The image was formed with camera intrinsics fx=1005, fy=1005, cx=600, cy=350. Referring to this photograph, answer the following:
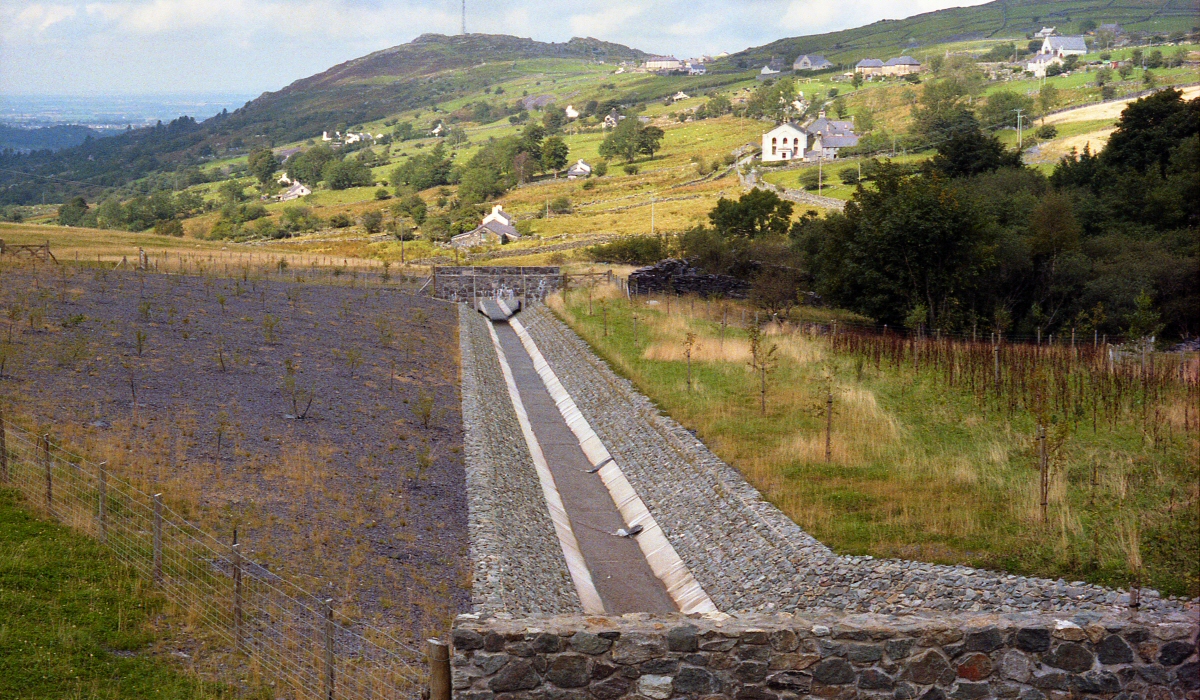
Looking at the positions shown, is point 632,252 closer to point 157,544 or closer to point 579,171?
point 157,544

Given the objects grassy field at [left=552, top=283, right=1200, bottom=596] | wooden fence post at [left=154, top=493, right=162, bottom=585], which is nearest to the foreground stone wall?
grassy field at [left=552, top=283, right=1200, bottom=596]

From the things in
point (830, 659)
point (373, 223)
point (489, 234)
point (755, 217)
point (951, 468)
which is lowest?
point (951, 468)

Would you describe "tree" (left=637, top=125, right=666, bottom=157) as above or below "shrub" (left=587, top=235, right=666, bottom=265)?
above

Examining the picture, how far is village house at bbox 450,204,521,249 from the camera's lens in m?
81.6

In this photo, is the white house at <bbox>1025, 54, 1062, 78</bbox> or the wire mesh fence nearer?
the wire mesh fence

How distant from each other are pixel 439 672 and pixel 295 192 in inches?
5986

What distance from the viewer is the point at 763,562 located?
1400cm

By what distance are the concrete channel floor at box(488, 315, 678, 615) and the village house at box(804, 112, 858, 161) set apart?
8931 cm

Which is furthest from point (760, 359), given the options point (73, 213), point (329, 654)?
point (73, 213)

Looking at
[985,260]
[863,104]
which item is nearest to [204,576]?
[985,260]

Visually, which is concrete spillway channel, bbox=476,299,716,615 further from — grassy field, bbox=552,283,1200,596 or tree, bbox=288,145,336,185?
tree, bbox=288,145,336,185

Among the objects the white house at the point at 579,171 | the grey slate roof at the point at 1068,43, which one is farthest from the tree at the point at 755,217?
the grey slate roof at the point at 1068,43

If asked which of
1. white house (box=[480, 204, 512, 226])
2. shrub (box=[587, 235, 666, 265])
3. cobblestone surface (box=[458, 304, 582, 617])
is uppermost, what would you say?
white house (box=[480, 204, 512, 226])

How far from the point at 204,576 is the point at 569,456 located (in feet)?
44.4
